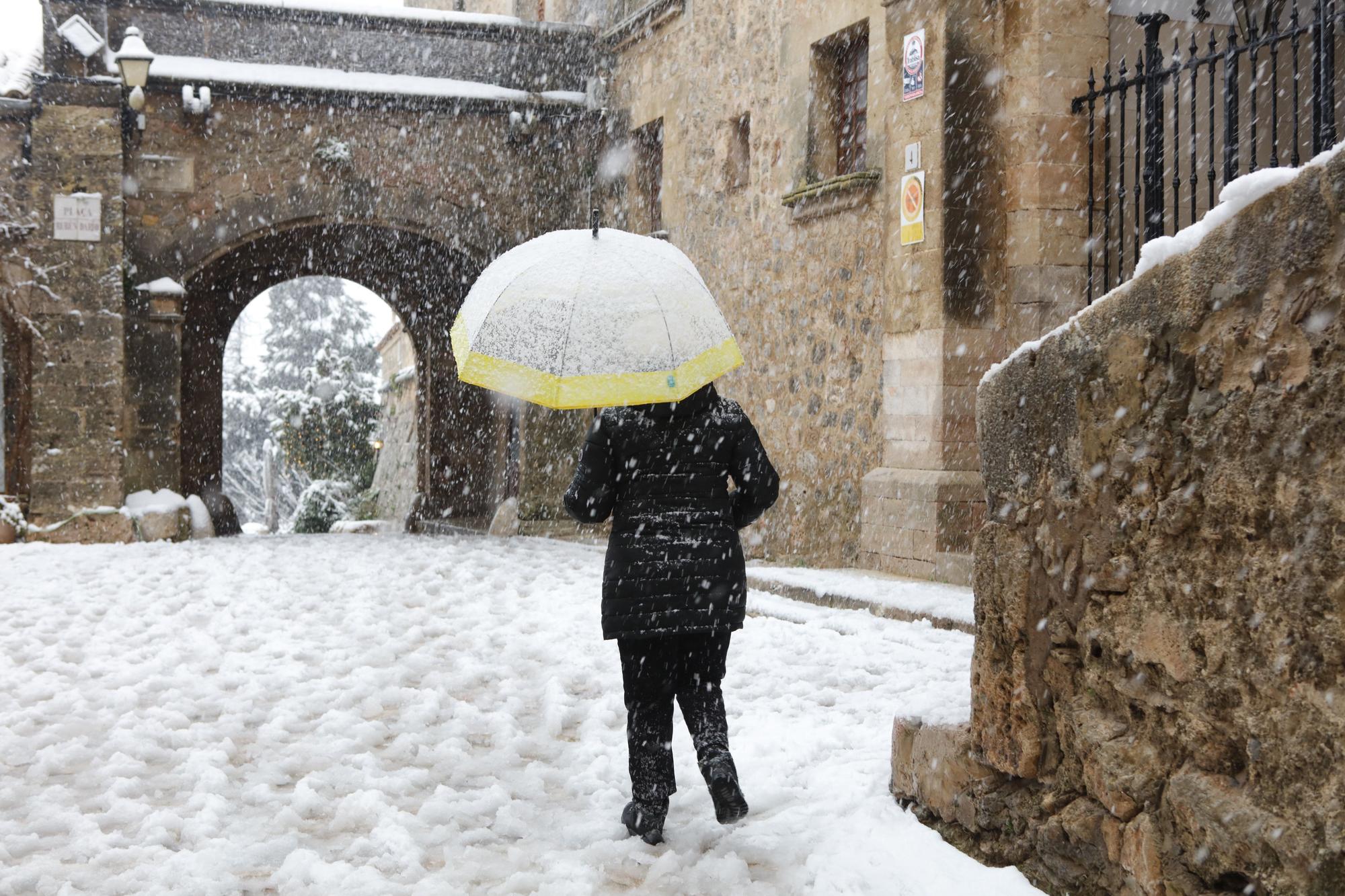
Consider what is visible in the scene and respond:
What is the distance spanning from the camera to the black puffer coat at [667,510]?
3238 mm

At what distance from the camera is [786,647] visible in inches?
232

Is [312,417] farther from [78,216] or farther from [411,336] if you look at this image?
[78,216]

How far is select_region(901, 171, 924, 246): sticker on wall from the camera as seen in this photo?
7.75m

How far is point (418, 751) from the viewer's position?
14.2 feet

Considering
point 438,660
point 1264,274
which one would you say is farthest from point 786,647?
point 1264,274

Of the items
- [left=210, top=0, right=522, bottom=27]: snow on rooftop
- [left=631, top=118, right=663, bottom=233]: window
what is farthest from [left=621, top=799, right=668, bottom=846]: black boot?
[left=210, top=0, right=522, bottom=27]: snow on rooftop

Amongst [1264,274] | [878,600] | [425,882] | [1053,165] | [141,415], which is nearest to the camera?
[1264,274]

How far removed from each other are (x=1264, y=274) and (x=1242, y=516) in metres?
0.45

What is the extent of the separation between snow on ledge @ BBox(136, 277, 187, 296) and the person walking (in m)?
10.6

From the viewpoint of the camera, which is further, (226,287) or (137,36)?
(226,287)

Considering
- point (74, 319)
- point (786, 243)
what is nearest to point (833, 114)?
point (786, 243)

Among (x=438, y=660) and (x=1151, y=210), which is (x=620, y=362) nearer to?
(x=438, y=660)

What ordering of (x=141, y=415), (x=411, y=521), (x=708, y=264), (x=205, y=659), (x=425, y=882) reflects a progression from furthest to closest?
(x=411, y=521), (x=141, y=415), (x=708, y=264), (x=205, y=659), (x=425, y=882)

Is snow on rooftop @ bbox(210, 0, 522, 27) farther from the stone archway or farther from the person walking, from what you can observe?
the person walking
